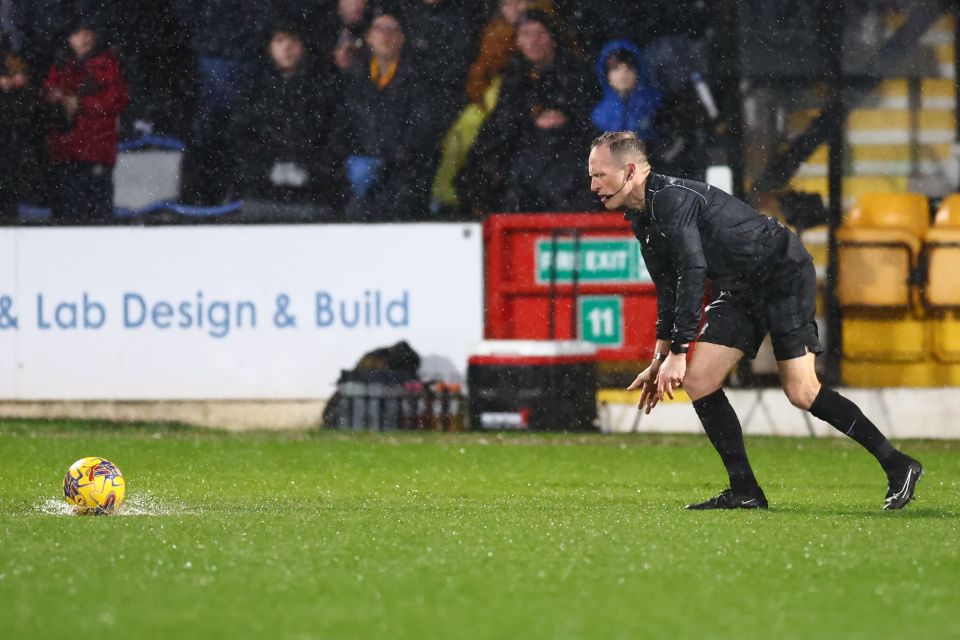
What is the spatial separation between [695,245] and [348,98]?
756 cm

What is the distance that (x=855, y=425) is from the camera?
786 cm

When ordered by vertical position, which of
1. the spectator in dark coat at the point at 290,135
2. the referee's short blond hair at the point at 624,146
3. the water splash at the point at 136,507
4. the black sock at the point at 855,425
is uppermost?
the spectator in dark coat at the point at 290,135

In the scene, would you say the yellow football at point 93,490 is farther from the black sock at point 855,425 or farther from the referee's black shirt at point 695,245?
the black sock at point 855,425

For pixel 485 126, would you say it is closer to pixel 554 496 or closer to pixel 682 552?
pixel 554 496

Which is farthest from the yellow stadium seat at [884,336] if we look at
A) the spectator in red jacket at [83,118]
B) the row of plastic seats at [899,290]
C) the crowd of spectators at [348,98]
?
the spectator in red jacket at [83,118]

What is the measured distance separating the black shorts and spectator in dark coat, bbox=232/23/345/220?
6.84 m

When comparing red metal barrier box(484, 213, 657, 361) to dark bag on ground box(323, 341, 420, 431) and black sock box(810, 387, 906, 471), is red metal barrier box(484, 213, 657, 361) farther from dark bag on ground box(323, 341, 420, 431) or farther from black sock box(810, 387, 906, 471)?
black sock box(810, 387, 906, 471)

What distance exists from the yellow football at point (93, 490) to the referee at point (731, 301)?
7.66 feet

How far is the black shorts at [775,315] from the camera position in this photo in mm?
7906

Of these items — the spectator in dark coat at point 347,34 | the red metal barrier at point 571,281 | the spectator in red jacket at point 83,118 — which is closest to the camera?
the red metal barrier at point 571,281

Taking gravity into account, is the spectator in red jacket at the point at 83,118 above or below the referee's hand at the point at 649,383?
above

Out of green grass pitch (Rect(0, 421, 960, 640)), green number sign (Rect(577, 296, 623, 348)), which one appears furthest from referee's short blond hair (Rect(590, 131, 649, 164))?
green number sign (Rect(577, 296, 623, 348))

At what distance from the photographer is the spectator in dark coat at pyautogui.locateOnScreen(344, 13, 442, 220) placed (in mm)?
14516

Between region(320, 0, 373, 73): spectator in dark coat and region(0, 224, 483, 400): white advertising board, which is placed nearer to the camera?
region(0, 224, 483, 400): white advertising board
